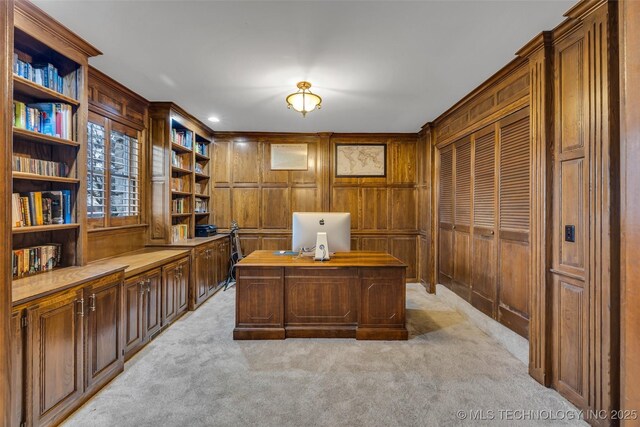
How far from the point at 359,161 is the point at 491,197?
2568 millimetres

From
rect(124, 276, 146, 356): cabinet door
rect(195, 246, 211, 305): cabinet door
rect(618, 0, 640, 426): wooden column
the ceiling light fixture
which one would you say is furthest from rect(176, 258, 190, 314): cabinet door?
rect(618, 0, 640, 426): wooden column

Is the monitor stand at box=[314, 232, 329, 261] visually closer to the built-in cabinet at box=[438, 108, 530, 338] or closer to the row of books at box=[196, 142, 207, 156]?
the built-in cabinet at box=[438, 108, 530, 338]

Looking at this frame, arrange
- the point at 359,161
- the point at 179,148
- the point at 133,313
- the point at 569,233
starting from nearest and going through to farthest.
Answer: the point at 569,233 < the point at 133,313 < the point at 179,148 < the point at 359,161

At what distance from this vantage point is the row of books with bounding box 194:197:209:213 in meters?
4.98

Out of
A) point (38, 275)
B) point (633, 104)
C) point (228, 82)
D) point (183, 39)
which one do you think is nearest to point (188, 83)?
point (228, 82)

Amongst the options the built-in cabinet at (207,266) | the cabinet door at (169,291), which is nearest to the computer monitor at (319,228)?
the cabinet door at (169,291)

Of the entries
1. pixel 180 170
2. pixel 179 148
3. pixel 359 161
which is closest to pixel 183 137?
pixel 179 148

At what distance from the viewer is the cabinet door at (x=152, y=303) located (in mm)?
2855

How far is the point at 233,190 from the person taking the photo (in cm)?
536

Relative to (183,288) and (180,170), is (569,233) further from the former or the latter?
(180,170)

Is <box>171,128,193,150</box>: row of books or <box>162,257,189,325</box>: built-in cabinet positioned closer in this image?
<box>162,257,189,325</box>: built-in cabinet

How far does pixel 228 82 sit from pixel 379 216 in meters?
3.36

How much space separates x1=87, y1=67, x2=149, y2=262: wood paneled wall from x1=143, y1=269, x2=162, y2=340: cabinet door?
2.02 feet

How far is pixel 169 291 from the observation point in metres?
3.30
